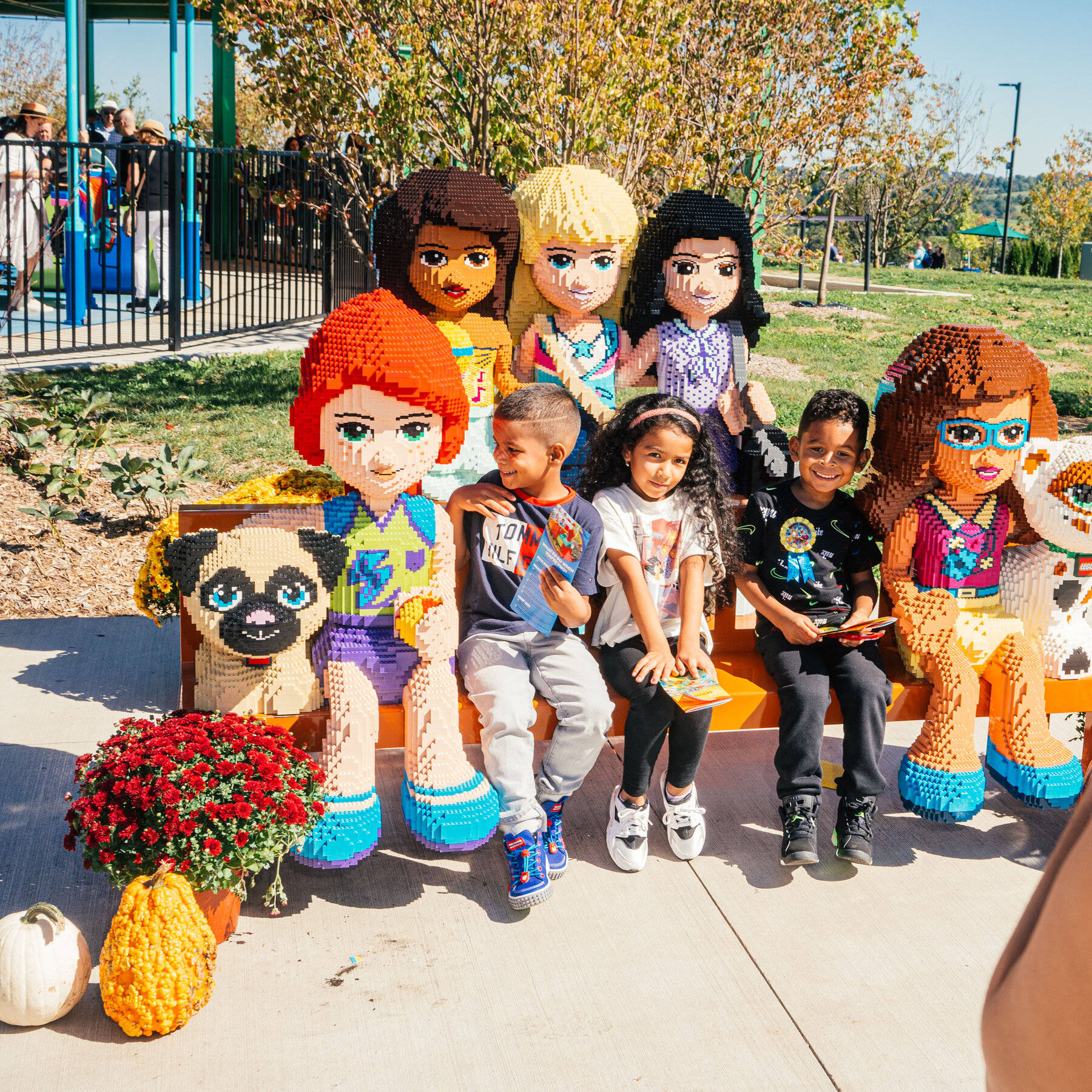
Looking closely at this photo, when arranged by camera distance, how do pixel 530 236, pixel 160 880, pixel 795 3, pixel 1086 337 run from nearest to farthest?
pixel 160 880, pixel 530 236, pixel 795 3, pixel 1086 337

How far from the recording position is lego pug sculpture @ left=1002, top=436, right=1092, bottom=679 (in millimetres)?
3484

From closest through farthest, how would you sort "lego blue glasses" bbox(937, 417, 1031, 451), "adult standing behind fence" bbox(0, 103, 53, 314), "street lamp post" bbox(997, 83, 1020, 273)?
"lego blue glasses" bbox(937, 417, 1031, 451) < "adult standing behind fence" bbox(0, 103, 53, 314) < "street lamp post" bbox(997, 83, 1020, 273)

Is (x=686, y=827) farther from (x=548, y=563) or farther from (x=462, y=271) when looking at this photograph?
(x=462, y=271)

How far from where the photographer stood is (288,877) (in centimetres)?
318

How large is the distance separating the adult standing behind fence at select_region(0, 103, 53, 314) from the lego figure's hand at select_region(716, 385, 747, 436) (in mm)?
6163

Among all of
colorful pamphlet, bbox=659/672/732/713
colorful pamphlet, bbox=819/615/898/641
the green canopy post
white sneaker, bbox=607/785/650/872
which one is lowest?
white sneaker, bbox=607/785/650/872

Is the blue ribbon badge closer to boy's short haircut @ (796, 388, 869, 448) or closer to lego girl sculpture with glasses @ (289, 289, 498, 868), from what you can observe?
boy's short haircut @ (796, 388, 869, 448)

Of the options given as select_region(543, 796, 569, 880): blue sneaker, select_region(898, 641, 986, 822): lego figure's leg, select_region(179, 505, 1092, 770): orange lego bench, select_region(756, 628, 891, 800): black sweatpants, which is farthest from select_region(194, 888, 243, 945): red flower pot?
select_region(898, 641, 986, 822): lego figure's leg

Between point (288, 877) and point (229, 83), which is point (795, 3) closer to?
point (288, 877)

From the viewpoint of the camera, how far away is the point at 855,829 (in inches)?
130

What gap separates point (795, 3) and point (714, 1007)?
6.00 m

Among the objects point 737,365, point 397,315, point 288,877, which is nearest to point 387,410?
point 397,315

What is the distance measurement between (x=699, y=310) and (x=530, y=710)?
1737mm

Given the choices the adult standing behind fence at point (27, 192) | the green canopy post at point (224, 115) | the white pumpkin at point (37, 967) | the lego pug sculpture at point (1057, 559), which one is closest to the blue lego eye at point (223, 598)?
the white pumpkin at point (37, 967)
